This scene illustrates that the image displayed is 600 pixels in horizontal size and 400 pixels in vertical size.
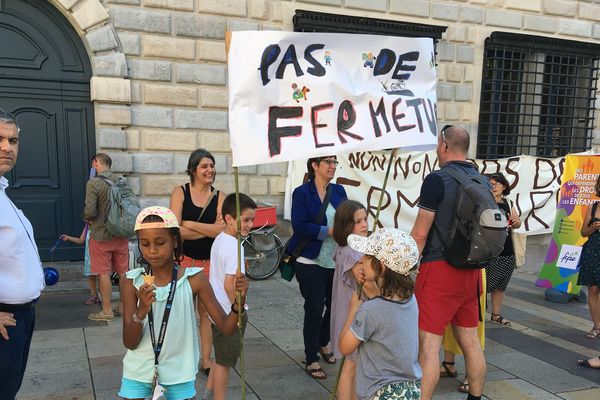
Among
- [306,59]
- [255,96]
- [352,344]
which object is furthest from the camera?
[306,59]

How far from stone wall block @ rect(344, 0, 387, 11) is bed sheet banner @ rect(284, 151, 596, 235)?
257 cm

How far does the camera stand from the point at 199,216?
144 inches

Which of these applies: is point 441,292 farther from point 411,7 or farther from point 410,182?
point 411,7

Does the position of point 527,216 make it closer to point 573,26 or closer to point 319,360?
point 573,26

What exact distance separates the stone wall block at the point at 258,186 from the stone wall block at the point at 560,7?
6.83 meters

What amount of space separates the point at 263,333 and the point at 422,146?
270 centimetres

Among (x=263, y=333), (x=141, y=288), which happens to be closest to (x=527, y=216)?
(x=263, y=333)

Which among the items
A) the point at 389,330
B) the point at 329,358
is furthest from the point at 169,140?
the point at 389,330

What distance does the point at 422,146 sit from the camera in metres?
3.28

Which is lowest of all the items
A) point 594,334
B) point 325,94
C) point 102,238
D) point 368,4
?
point 594,334

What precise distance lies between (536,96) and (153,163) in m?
8.24

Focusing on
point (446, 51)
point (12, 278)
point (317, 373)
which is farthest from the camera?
point (446, 51)

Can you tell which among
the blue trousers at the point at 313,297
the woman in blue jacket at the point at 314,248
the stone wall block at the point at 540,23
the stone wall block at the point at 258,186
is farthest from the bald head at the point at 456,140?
the stone wall block at the point at 540,23

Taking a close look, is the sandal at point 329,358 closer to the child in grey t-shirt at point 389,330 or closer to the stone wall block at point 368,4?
the child in grey t-shirt at point 389,330
